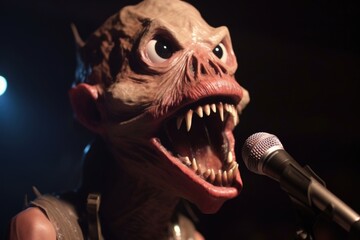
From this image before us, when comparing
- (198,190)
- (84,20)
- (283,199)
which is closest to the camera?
(198,190)

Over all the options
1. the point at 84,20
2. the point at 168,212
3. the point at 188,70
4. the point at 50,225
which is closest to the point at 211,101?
the point at 188,70

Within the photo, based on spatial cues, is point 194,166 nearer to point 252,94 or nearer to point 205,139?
point 205,139

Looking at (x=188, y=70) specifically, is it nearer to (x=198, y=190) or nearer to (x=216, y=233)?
(x=198, y=190)

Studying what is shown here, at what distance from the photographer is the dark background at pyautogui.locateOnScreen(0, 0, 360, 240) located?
61.6 inches

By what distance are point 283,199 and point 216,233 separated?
276mm

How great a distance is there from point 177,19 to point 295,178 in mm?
565

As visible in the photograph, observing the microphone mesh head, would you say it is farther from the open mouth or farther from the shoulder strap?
the shoulder strap

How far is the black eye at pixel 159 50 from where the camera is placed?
119cm

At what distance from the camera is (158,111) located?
112 centimetres

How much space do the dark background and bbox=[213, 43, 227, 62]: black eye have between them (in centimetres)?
38

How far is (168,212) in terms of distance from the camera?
1.30m

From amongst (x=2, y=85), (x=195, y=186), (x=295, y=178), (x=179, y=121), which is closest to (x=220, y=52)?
(x=179, y=121)

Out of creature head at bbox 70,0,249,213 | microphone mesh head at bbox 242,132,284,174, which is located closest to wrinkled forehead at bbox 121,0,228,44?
creature head at bbox 70,0,249,213

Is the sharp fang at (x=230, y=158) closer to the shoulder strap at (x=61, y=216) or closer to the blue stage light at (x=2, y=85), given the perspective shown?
the shoulder strap at (x=61, y=216)
